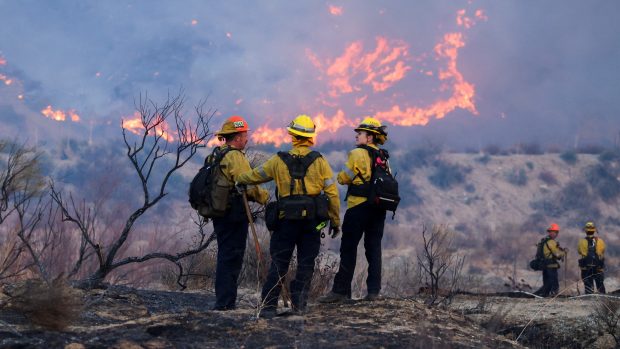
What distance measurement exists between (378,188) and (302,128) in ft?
3.20

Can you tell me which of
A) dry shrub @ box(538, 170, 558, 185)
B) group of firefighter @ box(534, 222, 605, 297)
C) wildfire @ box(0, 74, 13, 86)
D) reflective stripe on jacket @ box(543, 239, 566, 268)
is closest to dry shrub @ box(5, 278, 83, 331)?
group of firefighter @ box(534, 222, 605, 297)

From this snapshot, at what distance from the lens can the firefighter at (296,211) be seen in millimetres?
6141

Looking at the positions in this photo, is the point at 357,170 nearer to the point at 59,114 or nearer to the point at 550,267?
the point at 550,267

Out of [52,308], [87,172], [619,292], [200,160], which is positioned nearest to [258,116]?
[200,160]

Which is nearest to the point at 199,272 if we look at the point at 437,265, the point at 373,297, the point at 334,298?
the point at 437,265

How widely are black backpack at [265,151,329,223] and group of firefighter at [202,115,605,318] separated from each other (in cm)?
2

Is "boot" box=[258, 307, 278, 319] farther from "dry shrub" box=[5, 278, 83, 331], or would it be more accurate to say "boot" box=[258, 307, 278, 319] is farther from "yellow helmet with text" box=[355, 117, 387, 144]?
"yellow helmet with text" box=[355, 117, 387, 144]

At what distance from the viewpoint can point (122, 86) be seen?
110250 millimetres

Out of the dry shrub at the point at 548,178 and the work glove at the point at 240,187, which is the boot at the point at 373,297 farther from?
the dry shrub at the point at 548,178

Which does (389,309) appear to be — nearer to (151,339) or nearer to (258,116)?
(151,339)

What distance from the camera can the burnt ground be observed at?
15.1 ft

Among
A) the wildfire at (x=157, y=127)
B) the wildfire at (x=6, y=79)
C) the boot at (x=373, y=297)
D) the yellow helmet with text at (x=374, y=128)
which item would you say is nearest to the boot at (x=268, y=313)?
the boot at (x=373, y=297)

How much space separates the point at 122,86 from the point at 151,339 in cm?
11107

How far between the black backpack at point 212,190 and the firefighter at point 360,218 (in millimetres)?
1172
